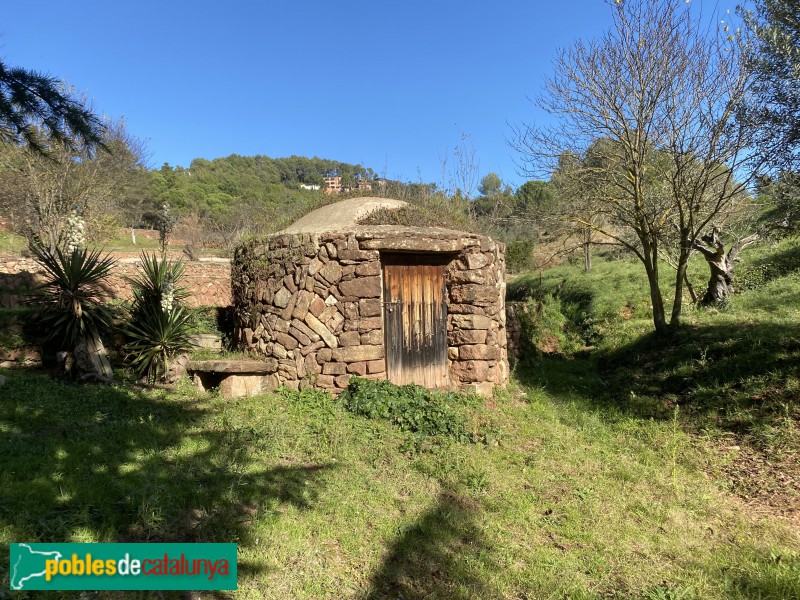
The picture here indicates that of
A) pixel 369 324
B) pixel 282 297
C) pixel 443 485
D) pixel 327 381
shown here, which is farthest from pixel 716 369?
pixel 282 297

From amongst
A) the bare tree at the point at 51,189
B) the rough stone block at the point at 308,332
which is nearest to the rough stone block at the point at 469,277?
the rough stone block at the point at 308,332

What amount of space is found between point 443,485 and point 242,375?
315 cm

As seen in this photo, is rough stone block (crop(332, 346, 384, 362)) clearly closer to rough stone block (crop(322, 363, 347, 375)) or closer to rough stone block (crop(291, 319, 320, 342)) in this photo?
rough stone block (crop(322, 363, 347, 375))

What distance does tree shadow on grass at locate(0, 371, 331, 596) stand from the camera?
9.95 ft

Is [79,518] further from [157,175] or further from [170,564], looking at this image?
[157,175]

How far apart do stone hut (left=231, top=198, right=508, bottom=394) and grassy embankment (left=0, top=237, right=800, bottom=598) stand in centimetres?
60

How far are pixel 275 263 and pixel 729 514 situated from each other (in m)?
5.70

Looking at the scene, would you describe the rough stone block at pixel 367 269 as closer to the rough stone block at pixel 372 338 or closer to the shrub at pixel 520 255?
the rough stone block at pixel 372 338

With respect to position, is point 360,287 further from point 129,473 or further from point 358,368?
point 129,473

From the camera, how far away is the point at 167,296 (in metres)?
6.66

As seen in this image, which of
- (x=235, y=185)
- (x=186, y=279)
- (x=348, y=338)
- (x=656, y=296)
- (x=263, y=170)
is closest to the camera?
(x=348, y=338)

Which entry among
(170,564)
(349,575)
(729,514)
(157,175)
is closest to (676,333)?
(729,514)

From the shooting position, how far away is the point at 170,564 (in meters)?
2.80

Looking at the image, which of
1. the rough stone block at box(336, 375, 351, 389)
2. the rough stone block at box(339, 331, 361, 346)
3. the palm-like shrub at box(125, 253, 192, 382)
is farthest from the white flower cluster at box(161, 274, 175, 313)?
the rough stone block at box(336, 375, 351, 389)
